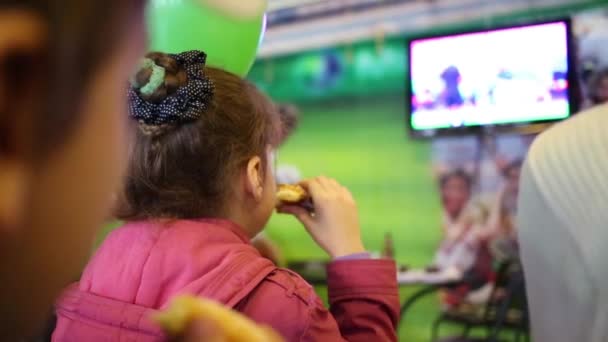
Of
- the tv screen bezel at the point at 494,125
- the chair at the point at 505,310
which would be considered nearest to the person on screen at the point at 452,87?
the tv screen bezel at the point at 494,125

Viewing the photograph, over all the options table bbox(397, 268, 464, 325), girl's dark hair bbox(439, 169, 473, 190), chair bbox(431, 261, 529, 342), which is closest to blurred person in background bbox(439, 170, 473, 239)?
girl's dark hair bbox(439, 169, 473, 190)

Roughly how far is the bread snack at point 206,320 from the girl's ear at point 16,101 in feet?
0.42

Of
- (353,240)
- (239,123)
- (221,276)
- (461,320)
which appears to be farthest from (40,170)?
(461,320)

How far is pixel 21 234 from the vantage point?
27 centimetres

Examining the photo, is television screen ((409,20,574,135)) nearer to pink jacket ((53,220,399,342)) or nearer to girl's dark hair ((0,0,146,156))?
pink jacket ((53,220,399,342))

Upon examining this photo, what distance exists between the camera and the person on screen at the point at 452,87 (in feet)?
7.38

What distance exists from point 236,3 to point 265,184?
1.72ft

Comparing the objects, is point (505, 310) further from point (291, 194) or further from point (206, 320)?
point (206, 320)

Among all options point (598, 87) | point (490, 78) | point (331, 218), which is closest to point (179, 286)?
point (331, 218)

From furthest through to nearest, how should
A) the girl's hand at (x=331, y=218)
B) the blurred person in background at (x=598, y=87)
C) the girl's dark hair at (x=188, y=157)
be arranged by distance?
the blurred person in background at (x=598, y=87) < the girl's hand at (x=331, y=218) < the girl's dark hair at (x=188, y=157)

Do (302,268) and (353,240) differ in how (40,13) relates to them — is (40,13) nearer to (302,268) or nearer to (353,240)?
(353,240)

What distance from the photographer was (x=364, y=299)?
86 centimetres

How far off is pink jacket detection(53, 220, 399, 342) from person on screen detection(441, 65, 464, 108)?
1.58m

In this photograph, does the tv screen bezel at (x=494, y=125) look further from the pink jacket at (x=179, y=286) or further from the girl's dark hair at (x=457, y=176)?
the pink jacket at (x=179, y=286)
